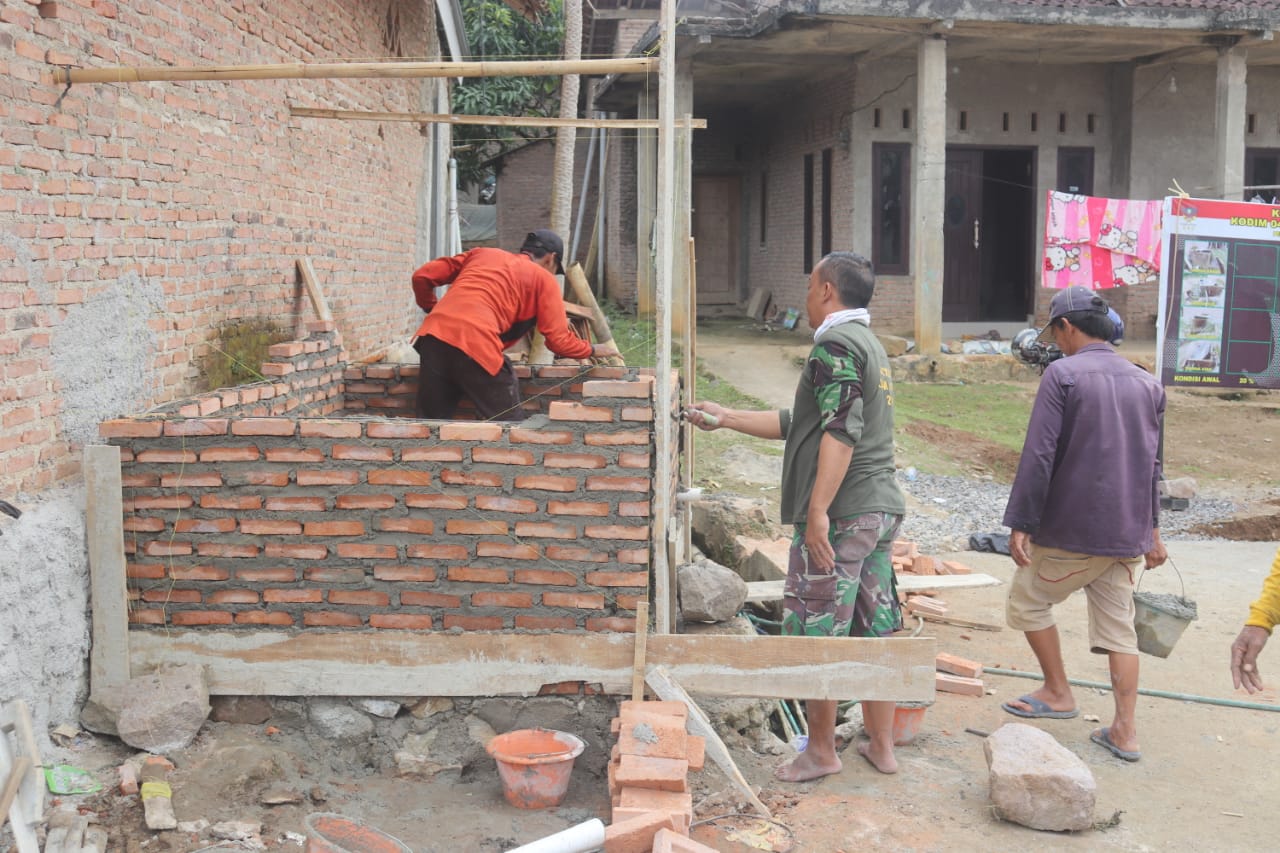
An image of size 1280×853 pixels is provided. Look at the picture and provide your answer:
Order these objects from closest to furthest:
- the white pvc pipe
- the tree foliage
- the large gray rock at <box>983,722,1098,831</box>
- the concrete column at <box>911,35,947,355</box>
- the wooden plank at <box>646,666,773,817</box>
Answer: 1. the white pvc pipe
2. the large gray rock at <box>983,722,1098,831</box>
3. the wooden plank at <box>646,666,773,817</box>
4. the concrete column at <box>911,35,947,355</box>
5. the tree foliage

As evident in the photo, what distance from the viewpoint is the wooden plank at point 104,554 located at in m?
4.14

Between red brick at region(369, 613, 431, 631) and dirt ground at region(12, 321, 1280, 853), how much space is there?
1.18 ft

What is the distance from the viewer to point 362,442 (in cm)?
426

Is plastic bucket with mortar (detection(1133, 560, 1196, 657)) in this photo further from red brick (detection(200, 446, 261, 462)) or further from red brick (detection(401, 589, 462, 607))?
red brick (detection(200, 446, 261, 462))

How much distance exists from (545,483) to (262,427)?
3.51 ft

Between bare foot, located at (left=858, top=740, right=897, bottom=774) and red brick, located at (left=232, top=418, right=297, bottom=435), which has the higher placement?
red brick, located at (left=232, top=418, right=297, bottom=435)

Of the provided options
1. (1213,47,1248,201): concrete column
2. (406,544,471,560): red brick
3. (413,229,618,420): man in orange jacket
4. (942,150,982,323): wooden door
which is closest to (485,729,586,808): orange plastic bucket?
(406,544,471,560): red brick

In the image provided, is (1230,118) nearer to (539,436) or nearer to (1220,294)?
(1220,294)

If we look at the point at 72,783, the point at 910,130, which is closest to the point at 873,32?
the point at 910,130

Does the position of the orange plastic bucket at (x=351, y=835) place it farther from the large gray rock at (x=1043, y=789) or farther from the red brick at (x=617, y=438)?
the large gray rock at (x=1043, y=789)

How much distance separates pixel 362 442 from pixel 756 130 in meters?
16.5


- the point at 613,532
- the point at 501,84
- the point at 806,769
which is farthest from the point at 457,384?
the point at 501,84

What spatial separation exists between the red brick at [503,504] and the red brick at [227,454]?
33.8 inches

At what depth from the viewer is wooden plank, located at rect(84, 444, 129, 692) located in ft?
13.6
